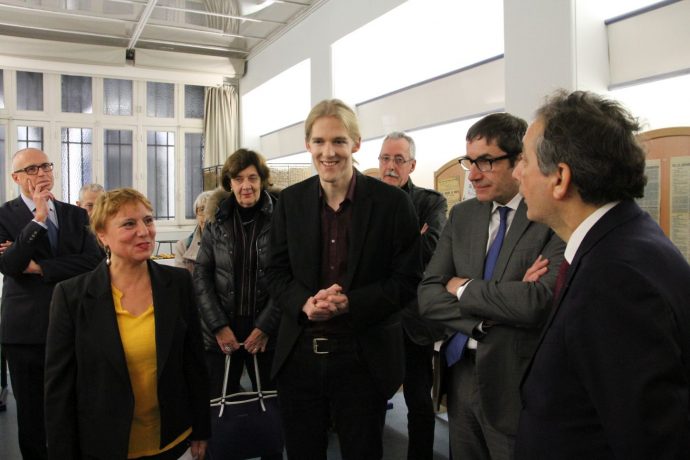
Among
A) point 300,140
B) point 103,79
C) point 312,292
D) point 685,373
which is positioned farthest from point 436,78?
point 103,79

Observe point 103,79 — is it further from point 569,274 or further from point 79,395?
point 569,274

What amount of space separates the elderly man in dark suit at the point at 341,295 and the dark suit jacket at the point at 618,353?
79cm

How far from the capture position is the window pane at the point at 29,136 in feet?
28.3

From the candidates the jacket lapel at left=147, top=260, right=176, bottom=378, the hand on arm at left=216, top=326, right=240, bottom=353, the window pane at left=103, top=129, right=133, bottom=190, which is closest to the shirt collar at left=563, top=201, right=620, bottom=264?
the jacket lapel at left=147, top=260, right=176, bottom=378

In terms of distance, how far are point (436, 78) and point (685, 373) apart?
14.7ft

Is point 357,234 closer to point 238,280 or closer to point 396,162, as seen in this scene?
point 238,280

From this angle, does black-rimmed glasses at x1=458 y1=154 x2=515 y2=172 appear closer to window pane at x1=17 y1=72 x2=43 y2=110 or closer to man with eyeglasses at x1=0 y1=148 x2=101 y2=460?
man with eyeglasses at x1=0 y1=148 x2=101 y2=460

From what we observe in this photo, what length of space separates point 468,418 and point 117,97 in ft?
29.5

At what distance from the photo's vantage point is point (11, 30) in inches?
315

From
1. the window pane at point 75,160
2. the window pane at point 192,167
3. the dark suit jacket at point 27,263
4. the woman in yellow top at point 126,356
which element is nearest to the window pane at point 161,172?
the window pane at point 192,167

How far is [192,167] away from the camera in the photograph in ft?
32.4

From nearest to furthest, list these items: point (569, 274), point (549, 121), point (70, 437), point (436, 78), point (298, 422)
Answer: point (569, 274)
point (549, 121)
point (70, 437)
point (298, 422)
point (436, 78)

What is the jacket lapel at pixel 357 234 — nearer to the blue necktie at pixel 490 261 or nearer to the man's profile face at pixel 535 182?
the blue necktie at pixel 490 261

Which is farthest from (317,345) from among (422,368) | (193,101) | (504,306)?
(193,101)
